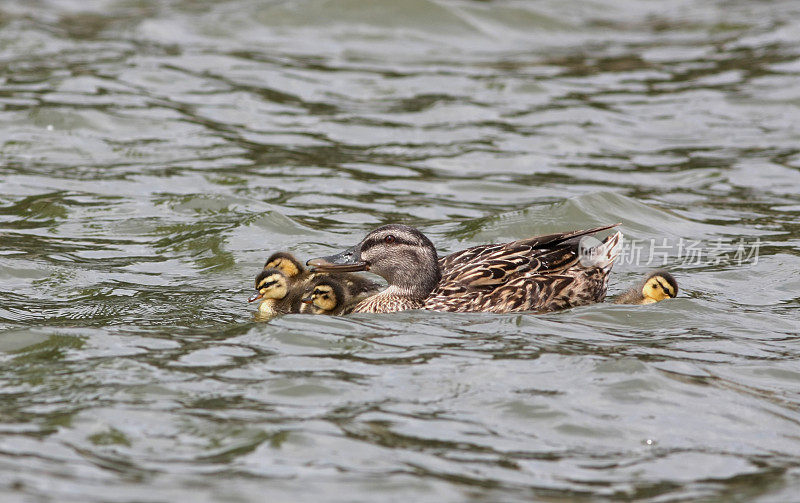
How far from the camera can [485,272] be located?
29.5 feet

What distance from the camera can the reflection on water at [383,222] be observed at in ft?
20.9

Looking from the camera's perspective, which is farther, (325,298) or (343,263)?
(343,263)

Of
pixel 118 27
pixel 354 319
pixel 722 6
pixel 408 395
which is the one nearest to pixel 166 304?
pixel 354 319

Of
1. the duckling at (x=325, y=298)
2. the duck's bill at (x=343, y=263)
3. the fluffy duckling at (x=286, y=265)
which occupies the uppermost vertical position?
the duck's bill at (x=343, y=263)

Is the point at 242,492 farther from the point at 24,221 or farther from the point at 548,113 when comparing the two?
the point at 548,113

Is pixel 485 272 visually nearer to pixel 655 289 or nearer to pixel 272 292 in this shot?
pixel 655 289

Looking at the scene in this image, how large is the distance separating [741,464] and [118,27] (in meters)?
14.9

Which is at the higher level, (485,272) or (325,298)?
(485,272)

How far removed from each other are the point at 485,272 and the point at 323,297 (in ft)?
3.97

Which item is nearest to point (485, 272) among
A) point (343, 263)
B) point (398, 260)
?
point (398, 260)

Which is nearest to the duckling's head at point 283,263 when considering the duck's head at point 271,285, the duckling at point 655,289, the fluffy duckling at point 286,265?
the fluffy duckling at point 286,265

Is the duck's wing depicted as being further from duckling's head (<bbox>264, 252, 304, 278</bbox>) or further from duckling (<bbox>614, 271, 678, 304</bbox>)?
duckling's head (<bbox>264, 252, 304, 278</bbox>)

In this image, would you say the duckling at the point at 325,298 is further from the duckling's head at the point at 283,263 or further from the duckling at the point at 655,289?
the duckling at the point at 655,289

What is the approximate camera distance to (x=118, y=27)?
755 inches
